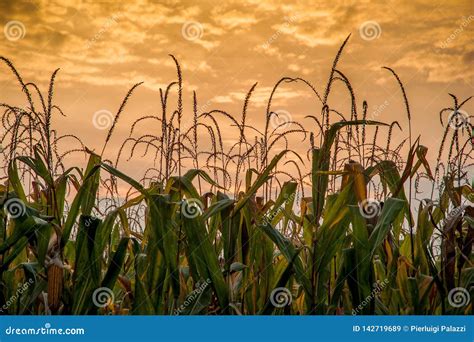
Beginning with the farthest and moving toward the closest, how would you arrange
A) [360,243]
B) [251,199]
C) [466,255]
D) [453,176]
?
[453,176] → [466,255] → [251,199] → [360,243]

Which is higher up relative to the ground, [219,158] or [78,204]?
[219,158]

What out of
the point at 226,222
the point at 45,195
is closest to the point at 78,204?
the point at 45,195

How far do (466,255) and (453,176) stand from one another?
2.42 feet

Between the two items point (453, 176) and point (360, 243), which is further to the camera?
point (453, 176)

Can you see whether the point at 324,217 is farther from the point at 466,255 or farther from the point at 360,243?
the point at 466,255

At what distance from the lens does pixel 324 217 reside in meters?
4.27

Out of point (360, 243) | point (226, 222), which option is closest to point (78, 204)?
point (226, 222)

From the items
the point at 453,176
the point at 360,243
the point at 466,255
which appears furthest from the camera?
the point at 453,176

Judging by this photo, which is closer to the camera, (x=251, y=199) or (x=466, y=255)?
(x=251, y=199)

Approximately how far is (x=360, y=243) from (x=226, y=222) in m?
0.98

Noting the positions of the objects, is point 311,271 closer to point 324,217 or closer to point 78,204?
point 324,217
